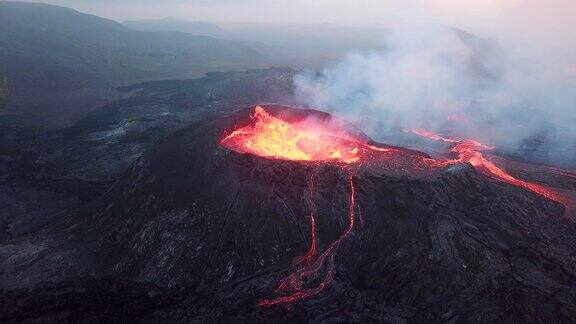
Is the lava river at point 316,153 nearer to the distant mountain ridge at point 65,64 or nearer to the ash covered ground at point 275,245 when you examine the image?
the ash covered ground at point 275,245

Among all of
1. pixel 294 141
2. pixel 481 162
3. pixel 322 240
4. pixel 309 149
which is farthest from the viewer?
pixel 481 162

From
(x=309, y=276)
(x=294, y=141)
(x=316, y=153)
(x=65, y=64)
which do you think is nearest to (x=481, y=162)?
(x=316, y=153)

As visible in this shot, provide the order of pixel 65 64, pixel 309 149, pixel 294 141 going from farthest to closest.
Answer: pixel 65 64
pixel 294 141
pixel 309 149

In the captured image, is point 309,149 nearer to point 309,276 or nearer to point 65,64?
point 309,276

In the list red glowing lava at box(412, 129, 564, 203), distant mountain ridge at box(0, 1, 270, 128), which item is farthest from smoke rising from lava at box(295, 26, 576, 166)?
distant mountain ridge at box(0, 1, 270, 128)

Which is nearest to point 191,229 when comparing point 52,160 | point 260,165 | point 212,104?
point 260,165

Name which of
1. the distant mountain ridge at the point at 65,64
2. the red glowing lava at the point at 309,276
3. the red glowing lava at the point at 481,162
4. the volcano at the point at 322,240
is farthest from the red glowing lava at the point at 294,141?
the distant mountain ridge at the point at 65,64
